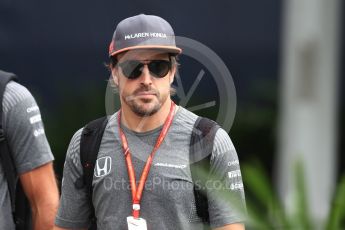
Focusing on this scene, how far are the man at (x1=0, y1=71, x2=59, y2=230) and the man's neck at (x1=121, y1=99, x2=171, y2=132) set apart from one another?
0.67 meters

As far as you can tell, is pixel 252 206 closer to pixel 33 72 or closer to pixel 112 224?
pixel 112 224

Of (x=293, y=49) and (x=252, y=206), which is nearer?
(x=252, y=206)

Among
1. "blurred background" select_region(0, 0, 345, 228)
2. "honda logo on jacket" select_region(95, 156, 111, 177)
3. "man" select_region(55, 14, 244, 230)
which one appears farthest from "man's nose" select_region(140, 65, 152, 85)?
"blurred background" select_region(0, 0, 345, 228)

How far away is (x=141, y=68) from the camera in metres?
4.10

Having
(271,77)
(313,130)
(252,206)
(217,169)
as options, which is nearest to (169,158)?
(217,169)

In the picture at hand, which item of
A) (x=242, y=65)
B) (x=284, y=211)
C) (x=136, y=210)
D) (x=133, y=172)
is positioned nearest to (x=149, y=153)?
(x=133, y=172)

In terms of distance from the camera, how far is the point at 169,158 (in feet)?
13.5

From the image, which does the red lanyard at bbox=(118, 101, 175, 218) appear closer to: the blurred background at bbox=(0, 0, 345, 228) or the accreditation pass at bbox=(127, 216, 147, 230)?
the accreditation pass at bbox=(127, 216, 147, 230)

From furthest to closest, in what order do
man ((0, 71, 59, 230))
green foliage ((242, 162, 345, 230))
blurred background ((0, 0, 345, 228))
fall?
1. blurred background ((0, 0, 345, 228))
2. man ((0, 71, 59, 230))
3. green foliage ((242, 162, 345, 230))

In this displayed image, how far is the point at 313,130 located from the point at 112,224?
6.55 metres

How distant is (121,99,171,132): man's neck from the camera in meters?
4.18

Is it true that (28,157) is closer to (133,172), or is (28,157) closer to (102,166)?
(102,166)

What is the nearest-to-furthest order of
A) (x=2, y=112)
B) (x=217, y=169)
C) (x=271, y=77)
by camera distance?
(x=217, y=169)
(x=2, y=112)
(x=271, y=77)

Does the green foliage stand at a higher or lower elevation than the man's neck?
lower
